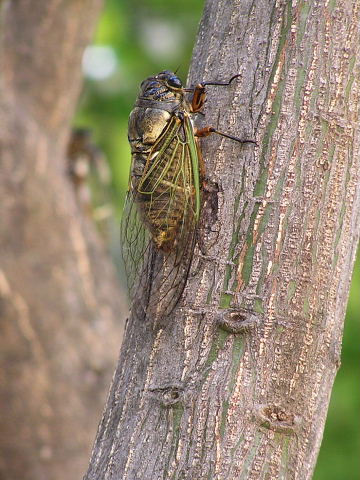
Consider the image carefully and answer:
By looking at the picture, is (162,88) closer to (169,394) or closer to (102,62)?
(169,394)

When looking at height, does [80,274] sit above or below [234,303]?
above

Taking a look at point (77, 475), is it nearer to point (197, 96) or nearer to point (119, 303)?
point (119, 303)

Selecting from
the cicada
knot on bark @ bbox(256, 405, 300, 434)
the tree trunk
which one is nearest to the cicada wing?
the cicada

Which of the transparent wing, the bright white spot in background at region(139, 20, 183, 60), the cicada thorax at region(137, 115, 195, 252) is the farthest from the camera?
the bright white spot in background at region(139, 20, 183, 60)

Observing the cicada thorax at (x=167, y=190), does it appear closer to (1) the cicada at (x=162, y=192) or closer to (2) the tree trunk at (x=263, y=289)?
(1) the cicada at (x=162, y=192)

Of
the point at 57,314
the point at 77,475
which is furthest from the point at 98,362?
the point at 77,475

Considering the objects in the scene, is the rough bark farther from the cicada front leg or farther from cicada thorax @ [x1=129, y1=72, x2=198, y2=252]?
the cicada front leg

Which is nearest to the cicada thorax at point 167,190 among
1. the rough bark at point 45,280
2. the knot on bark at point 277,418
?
the knot on bark at point 277,418
